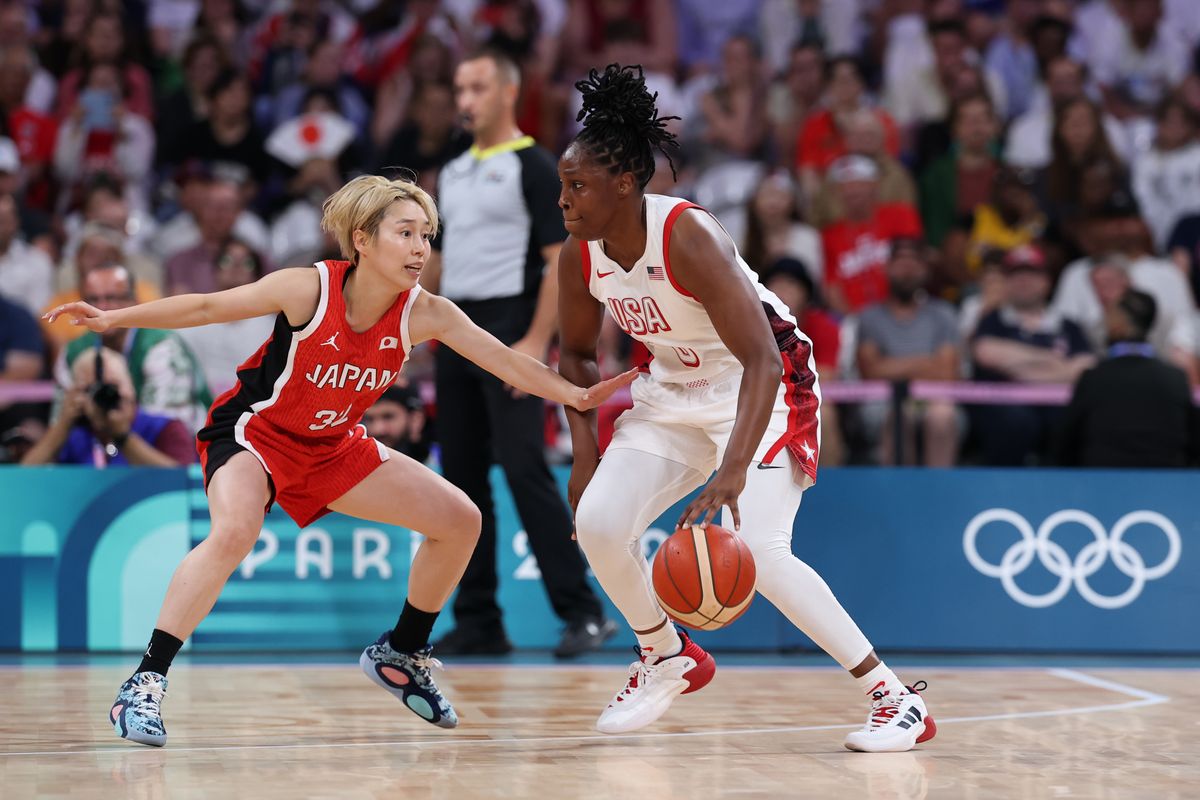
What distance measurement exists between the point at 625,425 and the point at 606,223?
0.71m

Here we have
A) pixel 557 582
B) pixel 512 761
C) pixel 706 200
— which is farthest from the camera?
pixel 706 200

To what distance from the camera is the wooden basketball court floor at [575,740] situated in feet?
14.0

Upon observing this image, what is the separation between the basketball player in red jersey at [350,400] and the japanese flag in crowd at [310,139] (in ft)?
19.9

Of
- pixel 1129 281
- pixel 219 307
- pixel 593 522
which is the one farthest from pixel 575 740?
pixel 1129 281

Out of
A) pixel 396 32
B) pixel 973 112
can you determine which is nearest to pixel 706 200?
pixel 973 112

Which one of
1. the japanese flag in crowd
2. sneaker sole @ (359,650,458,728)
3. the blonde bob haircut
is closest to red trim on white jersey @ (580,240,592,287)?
the blonde bob haircut

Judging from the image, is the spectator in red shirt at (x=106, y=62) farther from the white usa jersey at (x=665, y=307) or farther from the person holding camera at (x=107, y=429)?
the white usa jersey at (x=665, y=307)

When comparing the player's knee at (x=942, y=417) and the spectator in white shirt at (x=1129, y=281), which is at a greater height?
the spectator in white shirt at (x=1129, y=281)

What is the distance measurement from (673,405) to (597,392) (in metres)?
0.27

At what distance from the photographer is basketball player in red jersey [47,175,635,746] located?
196 inches

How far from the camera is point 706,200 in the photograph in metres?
10.9

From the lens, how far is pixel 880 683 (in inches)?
196

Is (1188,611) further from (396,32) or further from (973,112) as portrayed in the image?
(396,32)

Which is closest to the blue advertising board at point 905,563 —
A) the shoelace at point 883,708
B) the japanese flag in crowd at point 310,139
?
the shoelace at point 883,708
